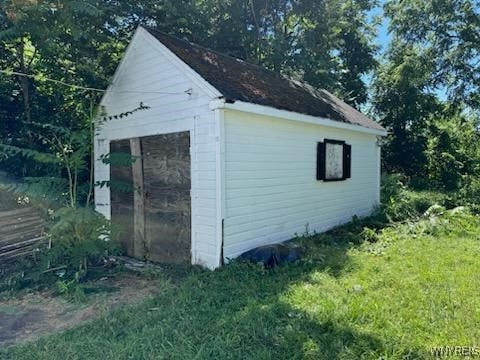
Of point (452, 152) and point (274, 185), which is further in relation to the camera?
point (452, 152)

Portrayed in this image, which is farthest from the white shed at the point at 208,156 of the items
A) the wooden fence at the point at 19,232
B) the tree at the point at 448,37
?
the tree at the point at 448,37

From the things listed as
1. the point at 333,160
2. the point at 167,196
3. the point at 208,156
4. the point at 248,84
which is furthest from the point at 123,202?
the point at 333,160

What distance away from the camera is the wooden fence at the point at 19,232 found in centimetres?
650

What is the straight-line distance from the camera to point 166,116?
6.37 metres

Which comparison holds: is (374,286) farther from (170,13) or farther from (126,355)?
(170,13)

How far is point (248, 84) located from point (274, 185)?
6.64 feet

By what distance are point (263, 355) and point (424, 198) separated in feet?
35.2

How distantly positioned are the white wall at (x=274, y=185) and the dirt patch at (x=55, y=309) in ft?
4.97

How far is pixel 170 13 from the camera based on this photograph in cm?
991

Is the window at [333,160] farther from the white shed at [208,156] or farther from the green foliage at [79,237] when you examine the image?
the green foliage at [79,237]

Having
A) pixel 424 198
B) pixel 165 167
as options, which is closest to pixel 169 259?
pixel 165 167

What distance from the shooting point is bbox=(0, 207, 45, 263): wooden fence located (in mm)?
6504

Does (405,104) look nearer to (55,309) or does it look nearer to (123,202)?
(123,202)

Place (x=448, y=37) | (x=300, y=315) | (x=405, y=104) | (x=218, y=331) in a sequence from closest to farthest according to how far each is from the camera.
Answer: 1. (x=218, y=331)
2. (x=300, y=315)
3. (x=448, y=37)
4. (x=405, y=104)
